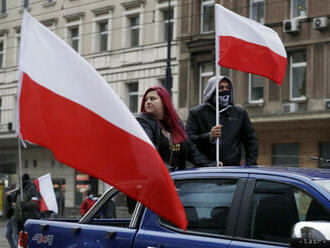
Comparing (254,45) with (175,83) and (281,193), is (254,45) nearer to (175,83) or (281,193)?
(281,193)

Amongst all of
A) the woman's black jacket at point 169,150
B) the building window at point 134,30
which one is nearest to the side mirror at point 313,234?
the woman's black jacket at point 169,150

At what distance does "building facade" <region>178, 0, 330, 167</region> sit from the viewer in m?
29.1

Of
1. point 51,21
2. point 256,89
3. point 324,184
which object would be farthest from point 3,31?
point 324,184

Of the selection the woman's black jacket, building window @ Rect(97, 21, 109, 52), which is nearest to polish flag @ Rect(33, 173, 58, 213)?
the woman's black jacket

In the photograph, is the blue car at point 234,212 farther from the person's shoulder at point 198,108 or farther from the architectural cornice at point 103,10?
the architectural cornice at point 103,10

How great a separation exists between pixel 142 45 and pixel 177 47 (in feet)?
7.60

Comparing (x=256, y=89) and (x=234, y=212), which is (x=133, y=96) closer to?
(x=256, y=89)

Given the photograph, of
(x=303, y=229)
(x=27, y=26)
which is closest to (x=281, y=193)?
(x=303, y=229)

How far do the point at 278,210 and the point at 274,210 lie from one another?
1.1 inches

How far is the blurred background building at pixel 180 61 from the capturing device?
29438 millimetres

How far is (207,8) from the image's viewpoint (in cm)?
3362

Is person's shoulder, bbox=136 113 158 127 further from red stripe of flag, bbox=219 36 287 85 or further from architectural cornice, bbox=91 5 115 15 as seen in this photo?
architectural cornice, bbox=91 5 115 15

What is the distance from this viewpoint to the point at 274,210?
511 centimetres

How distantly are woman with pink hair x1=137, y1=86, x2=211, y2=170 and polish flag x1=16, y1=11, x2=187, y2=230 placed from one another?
2430 millimetres
